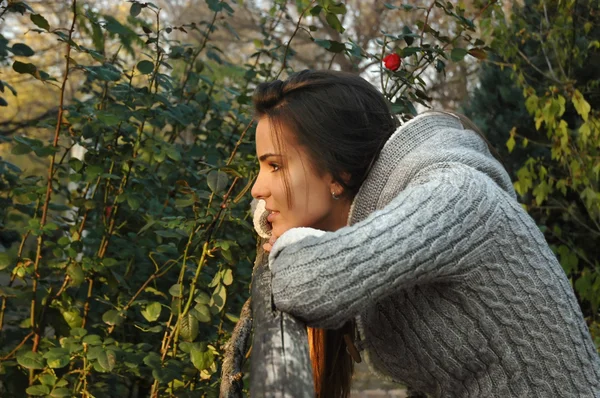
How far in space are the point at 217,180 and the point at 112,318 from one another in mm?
639

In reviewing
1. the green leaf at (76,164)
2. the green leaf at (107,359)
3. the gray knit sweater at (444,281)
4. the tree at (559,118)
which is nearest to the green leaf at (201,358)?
the green leaf at (107,359)

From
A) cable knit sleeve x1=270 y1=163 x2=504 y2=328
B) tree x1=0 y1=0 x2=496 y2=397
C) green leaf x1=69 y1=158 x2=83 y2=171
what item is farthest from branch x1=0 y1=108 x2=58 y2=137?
cable knit sleeve x1=270 y1=163 x2=504 y2=328

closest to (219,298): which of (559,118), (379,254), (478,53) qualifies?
(379,254)

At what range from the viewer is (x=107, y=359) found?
93.7 inches

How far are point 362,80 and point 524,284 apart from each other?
→ 2.14ft

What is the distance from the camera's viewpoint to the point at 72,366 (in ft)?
9.09

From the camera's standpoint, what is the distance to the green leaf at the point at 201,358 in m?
2.37

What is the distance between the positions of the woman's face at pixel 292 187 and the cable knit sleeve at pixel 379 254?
13.3 inches

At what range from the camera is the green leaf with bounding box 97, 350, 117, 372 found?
236 centimetres

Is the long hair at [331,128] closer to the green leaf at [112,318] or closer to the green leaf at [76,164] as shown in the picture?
the green leaf at [112,318]

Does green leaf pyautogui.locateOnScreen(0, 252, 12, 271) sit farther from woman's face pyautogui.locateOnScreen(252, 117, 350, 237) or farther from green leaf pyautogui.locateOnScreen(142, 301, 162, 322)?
woman's face pyautogui.locateOnScreen(252, 117, 350, 237)

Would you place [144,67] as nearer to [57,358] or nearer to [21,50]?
[21,50]

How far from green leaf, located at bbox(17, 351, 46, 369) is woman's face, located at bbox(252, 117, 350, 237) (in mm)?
1127

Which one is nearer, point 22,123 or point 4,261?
point 4,261
